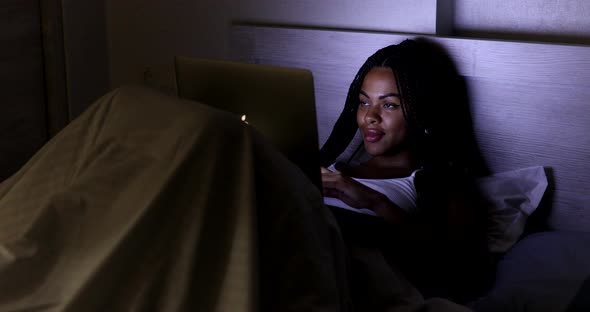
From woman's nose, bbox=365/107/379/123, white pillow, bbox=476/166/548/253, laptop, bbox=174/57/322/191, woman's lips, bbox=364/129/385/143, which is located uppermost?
laptop, bbox=174/57/322/191

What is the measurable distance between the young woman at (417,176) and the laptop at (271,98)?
30 centimetres

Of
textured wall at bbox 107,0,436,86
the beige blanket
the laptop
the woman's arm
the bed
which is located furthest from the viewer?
textured wall at bbox 107,0,436,86

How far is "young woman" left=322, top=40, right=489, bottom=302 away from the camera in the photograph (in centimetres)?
183

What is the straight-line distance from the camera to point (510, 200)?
1965 mm

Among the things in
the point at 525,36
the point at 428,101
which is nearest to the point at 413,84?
the point at 428,101

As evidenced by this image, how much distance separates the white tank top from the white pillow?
17cm

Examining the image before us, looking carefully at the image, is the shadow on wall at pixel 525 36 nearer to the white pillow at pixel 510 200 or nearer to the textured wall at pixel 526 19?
the textured wall at pixel 526 19

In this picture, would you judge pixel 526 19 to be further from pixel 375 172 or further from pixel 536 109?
pixel 375 172

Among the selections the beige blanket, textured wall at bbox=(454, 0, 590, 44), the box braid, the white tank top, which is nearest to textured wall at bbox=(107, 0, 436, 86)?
textured wall at bbox=(454, 0, 590, 44)

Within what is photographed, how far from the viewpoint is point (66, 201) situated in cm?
147

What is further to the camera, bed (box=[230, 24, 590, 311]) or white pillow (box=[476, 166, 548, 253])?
white pillow (box=[476, 166, 548, 253])

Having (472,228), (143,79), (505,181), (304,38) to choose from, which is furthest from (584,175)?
(143,79)

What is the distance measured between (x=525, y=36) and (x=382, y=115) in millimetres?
443

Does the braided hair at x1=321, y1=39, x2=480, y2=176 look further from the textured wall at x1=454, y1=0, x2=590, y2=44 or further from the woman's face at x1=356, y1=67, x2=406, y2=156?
the textured wall at x1=454, y1=0, x2=590, y2=44
